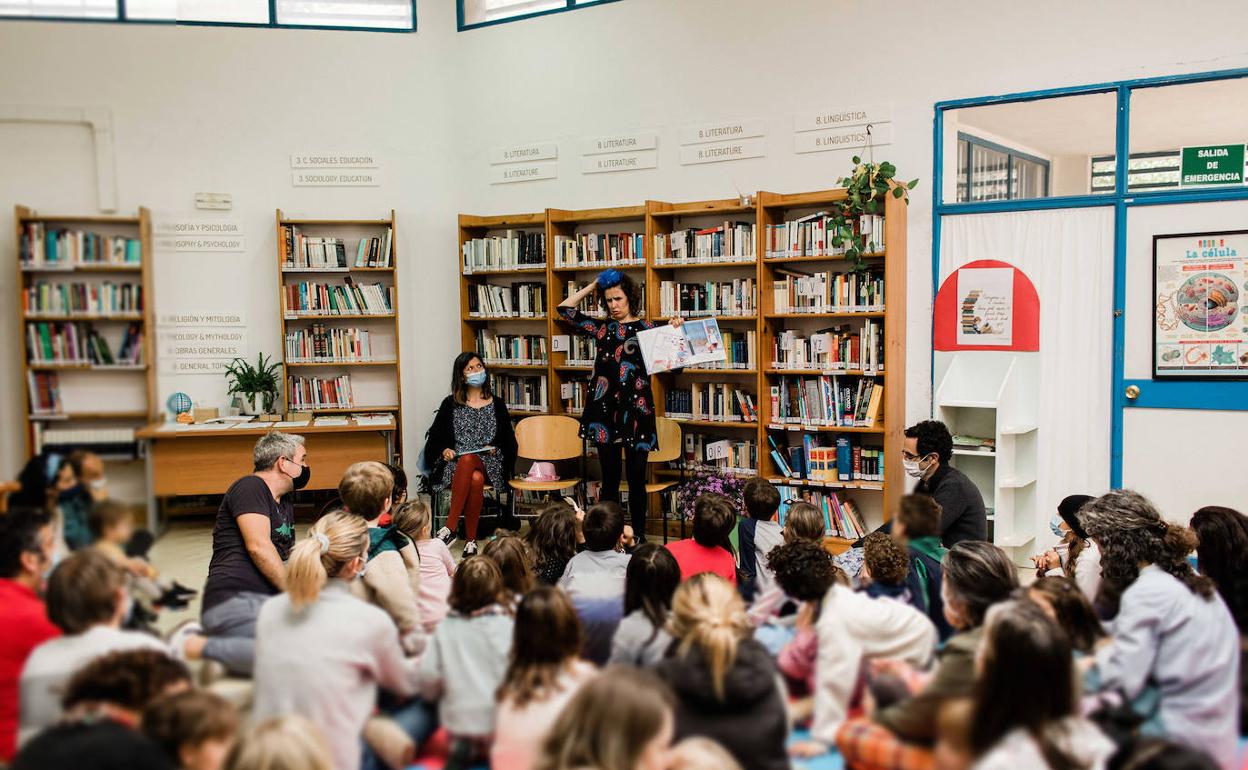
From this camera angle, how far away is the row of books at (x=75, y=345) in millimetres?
2285

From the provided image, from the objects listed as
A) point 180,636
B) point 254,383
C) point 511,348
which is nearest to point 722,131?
point 511,348

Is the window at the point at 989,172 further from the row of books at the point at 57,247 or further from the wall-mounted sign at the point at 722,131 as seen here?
the row of books at the point at 57,247

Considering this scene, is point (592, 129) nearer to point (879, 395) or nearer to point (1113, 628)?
point (879, 395)

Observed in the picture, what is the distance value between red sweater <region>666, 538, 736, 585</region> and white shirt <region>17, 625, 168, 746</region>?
86.0 inches

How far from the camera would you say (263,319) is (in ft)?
11.2

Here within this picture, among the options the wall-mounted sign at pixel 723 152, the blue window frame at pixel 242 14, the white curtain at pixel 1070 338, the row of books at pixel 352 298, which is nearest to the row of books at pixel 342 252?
the row of books at pixel 352 298

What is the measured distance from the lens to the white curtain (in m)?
5.49

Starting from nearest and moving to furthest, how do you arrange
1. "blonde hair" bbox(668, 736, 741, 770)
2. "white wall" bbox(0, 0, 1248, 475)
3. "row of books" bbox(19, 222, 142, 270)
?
"blonde hair" bbox(668, 736, 741, 770) → "row of books" bbox(19, 222, 142, 270) → "white wall" bbox(0, 0, 1248, 475)

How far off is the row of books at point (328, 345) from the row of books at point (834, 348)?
2907 mm

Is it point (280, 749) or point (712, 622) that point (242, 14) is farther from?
point (712, 622)

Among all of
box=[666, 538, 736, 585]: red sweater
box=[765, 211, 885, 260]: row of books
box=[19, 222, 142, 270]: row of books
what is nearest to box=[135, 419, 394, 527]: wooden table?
box=[19, 222, 142, 270]: row of books

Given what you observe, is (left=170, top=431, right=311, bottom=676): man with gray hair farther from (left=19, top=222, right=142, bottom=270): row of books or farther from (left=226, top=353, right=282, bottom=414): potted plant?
(left=19, top=222, right=142, bottom=270): row of books

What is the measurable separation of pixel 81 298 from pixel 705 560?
99.6 inches

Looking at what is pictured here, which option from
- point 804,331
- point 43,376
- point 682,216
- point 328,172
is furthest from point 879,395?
point 43,376
